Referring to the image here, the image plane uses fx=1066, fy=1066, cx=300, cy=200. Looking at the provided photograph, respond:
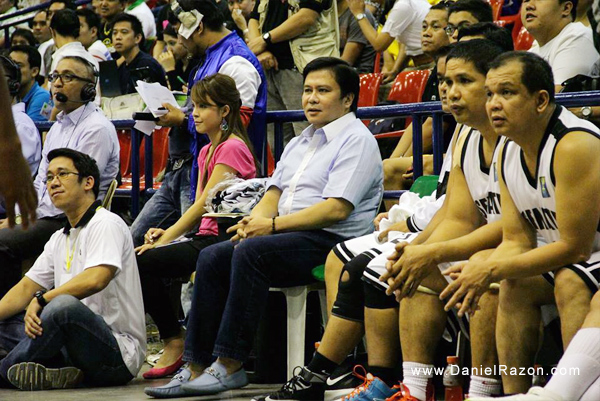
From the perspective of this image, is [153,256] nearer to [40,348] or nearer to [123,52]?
[40,348]

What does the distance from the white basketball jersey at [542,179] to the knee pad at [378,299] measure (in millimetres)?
778

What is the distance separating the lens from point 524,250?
13.7 feet

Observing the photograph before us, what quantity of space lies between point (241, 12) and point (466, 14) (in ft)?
12.9

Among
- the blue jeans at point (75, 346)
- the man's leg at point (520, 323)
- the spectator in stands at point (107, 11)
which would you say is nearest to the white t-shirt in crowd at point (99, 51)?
the spectator in stands at point (107, 11)

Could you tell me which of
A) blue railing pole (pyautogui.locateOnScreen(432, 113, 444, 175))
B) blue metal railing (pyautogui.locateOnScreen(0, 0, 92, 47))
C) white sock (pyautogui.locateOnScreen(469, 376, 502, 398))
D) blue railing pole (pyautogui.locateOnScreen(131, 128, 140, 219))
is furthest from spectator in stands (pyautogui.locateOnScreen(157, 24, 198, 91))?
white sock (pyautogui.locateOnScreen(469, 376, 502, 398))

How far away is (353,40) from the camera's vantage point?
368 inches

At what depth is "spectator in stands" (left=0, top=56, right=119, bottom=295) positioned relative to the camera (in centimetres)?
705

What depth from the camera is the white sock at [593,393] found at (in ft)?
12.1

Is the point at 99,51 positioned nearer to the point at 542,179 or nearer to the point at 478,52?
the point at 478,52

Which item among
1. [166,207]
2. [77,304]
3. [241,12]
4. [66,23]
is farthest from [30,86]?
[77,304]

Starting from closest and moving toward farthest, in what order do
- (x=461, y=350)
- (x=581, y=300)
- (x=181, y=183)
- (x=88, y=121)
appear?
(x=581, y=300) → (x=461, y=350) → (x=181, y=183) → (x=88, y=121)

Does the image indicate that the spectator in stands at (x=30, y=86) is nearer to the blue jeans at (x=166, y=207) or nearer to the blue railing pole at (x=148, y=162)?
the blue railing pole at (x=148, y=162)

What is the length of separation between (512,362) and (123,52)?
6.75m

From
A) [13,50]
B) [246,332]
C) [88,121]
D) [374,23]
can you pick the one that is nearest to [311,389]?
[246,332]
